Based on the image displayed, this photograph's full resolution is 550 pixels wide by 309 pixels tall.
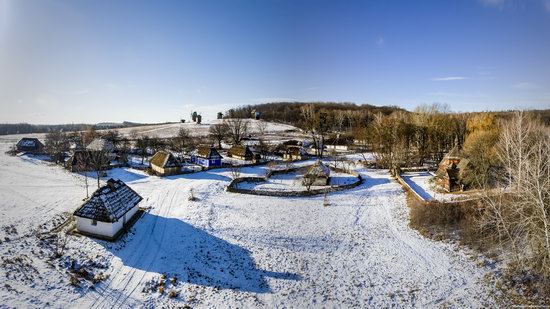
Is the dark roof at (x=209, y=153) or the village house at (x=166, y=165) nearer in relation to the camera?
the village house at (x=166, y=165)

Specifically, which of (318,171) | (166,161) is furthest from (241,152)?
(318,171)

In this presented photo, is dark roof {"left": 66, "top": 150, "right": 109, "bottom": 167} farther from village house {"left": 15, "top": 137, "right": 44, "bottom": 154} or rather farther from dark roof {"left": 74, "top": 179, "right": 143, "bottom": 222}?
village house {"left": 15, "top": 137, "right": 44, "bottom": 154}

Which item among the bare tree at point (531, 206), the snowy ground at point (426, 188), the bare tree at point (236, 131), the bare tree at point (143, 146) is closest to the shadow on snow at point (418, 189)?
the snowy ground at point (426, 188)

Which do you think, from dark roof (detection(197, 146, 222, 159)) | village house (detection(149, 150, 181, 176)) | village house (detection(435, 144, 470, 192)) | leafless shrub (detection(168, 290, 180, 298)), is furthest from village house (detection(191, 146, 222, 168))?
leafless shrub (detection(168, 290, 180, 298))

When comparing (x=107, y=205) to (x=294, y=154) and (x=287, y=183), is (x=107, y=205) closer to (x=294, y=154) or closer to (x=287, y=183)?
(x=287, y=183)

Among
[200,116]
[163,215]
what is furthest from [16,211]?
[200,116]

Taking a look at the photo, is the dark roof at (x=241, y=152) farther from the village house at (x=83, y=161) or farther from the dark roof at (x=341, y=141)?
the dark roof at (x=341, y=141)
